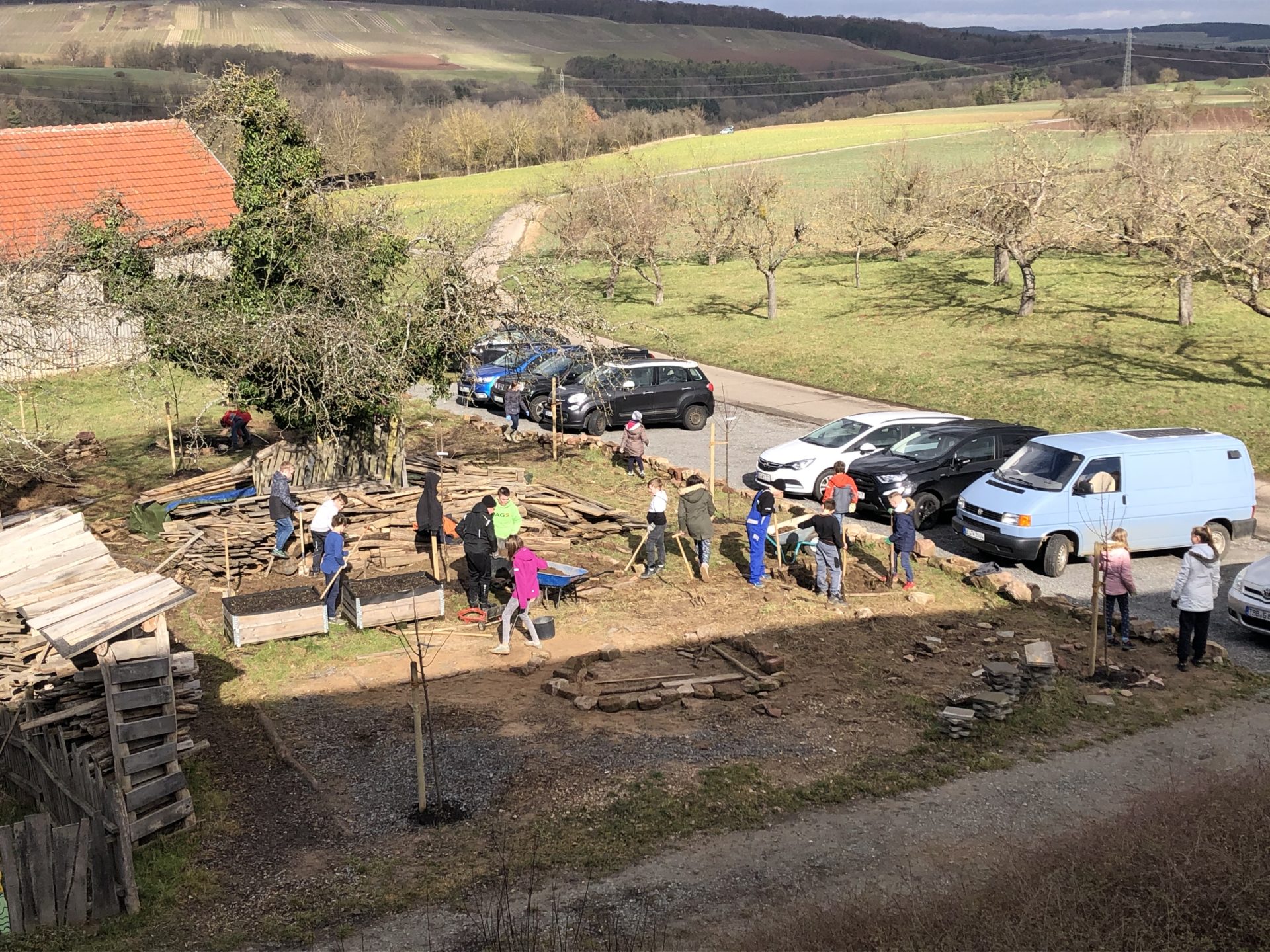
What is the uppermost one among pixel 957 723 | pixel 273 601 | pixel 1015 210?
pixel 1015 210

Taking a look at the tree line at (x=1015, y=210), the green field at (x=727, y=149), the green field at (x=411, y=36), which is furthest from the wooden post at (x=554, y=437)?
the green field at (x=411, y=36)

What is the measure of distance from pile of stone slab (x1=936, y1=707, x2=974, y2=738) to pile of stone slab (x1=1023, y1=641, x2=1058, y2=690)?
4.02ft

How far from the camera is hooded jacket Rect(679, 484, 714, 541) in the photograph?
54.0 feet

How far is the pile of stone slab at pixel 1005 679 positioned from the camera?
12586mm

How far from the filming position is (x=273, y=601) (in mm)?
14430

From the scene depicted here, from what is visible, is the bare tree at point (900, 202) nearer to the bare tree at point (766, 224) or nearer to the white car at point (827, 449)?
the bare tree at point (766, 224)

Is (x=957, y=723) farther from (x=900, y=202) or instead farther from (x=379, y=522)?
(x=900, y=202)

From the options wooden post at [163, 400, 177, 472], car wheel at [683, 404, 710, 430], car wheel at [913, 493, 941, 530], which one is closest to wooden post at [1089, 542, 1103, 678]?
car wheel at [913, 493, 941, 530]

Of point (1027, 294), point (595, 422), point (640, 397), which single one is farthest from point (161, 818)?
point (1027, 294)

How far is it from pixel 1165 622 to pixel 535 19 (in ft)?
618

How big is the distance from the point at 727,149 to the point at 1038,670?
250 feet

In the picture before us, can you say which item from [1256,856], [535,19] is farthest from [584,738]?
[535,19]

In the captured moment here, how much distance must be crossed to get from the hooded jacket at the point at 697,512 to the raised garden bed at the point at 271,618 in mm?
5104

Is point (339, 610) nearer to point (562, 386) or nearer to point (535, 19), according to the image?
point (562, 386)
